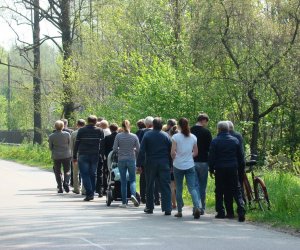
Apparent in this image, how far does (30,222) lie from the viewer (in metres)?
15.5

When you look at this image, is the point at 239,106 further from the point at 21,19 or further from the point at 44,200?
the point at 21,19

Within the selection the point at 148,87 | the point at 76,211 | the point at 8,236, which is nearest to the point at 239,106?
the point at 148,87

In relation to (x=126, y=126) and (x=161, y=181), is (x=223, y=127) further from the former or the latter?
(x=126, y=126)

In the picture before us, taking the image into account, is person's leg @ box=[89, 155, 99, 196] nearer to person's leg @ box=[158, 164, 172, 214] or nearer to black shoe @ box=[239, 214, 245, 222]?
person's leg @ box=[158, 164, 172, 214]

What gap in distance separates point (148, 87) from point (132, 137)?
560 inches

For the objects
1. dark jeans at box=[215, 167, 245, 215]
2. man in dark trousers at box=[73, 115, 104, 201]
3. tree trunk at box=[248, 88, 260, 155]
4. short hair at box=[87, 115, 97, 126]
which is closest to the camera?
dark jeans at box=[215, 167, 245, 215]

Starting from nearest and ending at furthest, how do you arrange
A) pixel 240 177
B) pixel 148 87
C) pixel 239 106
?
1. pixel 240 177
2. pixel 148 87
3. pixel 239 106

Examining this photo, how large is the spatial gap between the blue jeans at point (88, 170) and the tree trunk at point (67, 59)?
2310 centimetres

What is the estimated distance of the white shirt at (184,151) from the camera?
680 inches

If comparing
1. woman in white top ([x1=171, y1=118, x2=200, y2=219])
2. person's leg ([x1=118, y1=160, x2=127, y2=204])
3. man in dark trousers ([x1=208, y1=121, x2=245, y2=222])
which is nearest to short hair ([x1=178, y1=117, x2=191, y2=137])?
woman in white top ([x1=171, y1=118, x2=200, y2=219])

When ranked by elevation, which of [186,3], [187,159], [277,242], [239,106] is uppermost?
[186,3]

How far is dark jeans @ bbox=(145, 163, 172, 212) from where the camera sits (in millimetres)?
17656

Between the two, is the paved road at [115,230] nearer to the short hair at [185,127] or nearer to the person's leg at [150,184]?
the person's leg at [150,184]

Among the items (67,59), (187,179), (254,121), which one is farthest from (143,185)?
(67,59)
